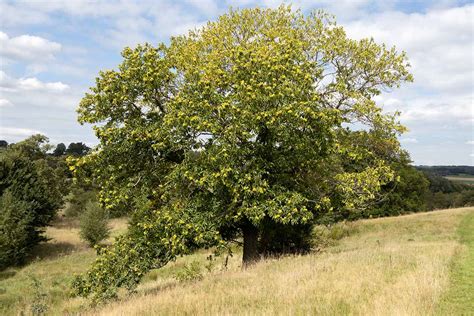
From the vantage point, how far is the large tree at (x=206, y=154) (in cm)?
1480

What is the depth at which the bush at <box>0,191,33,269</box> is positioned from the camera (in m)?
36.2

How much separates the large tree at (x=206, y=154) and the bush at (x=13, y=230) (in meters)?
25.0

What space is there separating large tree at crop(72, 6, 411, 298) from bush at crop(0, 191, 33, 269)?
2500 cm

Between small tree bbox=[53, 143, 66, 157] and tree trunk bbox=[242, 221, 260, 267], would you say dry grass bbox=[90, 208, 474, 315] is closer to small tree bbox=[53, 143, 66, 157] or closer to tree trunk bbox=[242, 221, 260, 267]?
tree trunk bbox=[242, 221, 260, 267]

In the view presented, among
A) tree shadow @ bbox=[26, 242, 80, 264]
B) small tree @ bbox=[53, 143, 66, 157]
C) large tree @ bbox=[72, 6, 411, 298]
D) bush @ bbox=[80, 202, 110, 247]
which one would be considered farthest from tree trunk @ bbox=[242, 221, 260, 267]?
small tree @ bbox=[53, 143, 66, 157]

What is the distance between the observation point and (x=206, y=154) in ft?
49.5

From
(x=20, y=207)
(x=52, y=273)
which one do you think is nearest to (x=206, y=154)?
(x=52, y=273)

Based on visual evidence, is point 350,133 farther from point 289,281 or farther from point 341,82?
point 289,281

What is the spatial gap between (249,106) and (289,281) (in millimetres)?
6490

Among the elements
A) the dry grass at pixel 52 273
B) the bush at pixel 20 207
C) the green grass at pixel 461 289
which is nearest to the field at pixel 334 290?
the green grass at pixel 461 289

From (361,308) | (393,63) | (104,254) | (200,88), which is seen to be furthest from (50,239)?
(361,308)

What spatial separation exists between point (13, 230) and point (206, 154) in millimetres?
30424

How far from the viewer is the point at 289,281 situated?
1169 centimetres

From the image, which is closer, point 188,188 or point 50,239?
point 188,188
